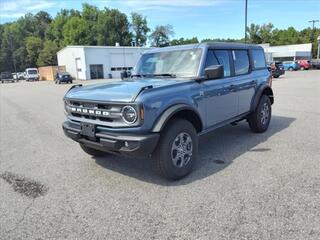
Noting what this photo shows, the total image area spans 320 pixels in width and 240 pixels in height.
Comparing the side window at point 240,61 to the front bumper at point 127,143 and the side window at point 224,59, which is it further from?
the front bumper at point 127,143

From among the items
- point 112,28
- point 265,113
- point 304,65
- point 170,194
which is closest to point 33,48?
point 112,28

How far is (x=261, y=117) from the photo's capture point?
7.21m

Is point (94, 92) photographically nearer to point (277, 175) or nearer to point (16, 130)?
point (277, 175)

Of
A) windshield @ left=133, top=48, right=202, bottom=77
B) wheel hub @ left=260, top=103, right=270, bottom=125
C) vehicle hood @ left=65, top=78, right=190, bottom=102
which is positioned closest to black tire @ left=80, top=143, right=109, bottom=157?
vehicle hood @ left=65, top=78, right=190, bottom=102

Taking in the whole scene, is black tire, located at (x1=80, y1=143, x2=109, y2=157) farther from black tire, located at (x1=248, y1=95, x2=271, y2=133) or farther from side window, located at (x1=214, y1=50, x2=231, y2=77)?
black tire, located at (x1=248, y1=95, x2=271, y2=133)

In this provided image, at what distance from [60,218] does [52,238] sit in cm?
42

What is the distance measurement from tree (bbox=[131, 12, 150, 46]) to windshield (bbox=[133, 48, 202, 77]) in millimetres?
83292

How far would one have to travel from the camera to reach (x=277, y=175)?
15.4ft

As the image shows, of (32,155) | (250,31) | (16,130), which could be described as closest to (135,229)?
(32,155)

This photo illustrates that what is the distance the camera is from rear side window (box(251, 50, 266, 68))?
23.2ft

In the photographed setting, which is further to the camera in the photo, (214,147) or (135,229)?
(214,147)

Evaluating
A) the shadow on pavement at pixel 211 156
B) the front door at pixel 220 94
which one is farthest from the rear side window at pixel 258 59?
the shadow on pavement at pixel 211 156

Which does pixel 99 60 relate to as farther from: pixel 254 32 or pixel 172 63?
pixel 254 32

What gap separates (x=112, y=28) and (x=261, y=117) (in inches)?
3124
